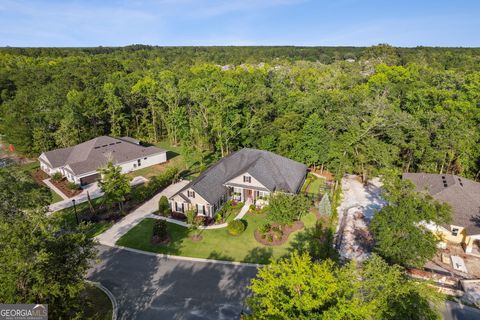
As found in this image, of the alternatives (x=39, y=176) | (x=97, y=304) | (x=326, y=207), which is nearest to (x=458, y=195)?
(x=326, y=207)

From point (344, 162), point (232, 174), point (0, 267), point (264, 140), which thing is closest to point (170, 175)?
point (232, 174)

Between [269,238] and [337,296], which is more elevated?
[337,296]

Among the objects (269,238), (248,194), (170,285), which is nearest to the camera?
(170,285)

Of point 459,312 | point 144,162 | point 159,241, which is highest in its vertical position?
point 144,162

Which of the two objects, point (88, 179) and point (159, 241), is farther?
point (88, 179)

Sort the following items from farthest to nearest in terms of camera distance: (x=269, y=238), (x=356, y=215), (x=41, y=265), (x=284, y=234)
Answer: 1. (x=356, y=215)
2. (x=284, y=234)
3. (x=269, y=238)
4. (x=41, y=265)

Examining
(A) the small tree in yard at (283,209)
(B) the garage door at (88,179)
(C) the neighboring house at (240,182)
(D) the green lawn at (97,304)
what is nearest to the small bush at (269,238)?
(A) the small tree in yard at (283,209)

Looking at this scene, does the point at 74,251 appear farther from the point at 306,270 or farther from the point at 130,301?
the point at 306,270

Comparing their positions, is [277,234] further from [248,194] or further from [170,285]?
[170,285]
